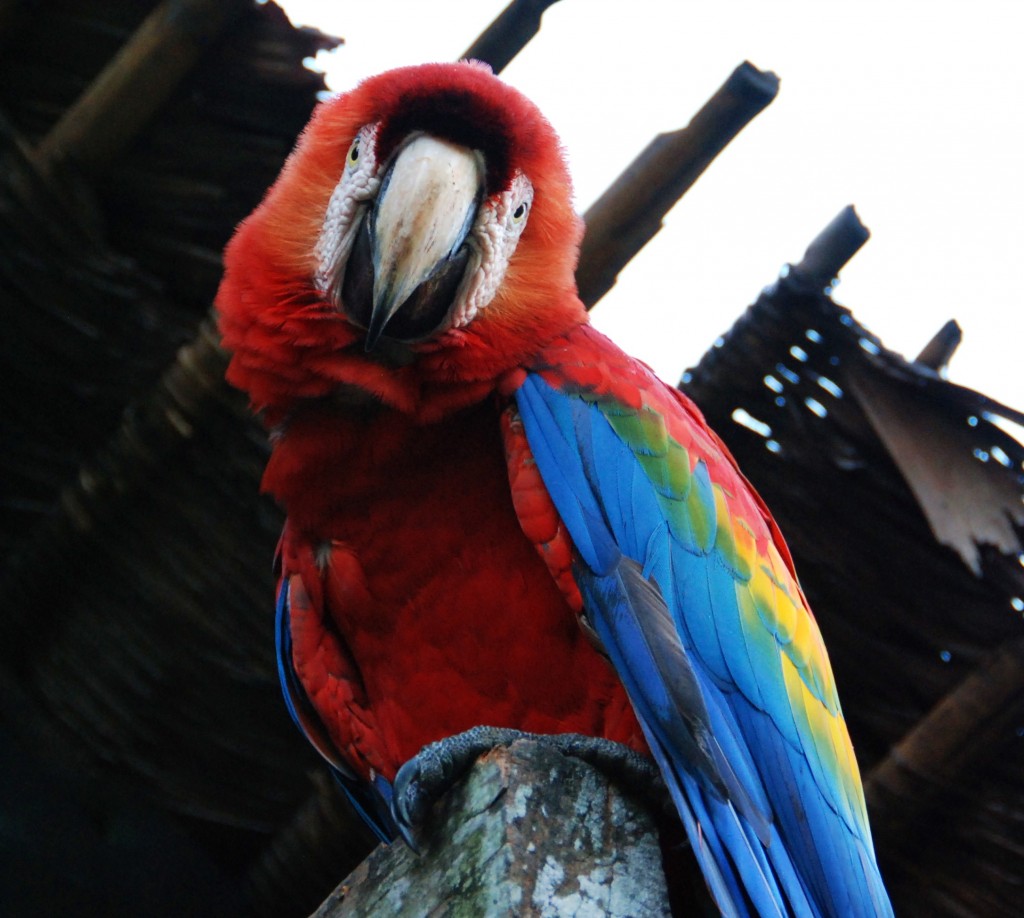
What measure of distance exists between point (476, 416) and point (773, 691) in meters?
0.70

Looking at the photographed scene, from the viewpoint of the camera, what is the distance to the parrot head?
2.14 m

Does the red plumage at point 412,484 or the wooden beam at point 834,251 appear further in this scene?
the wooden beam at point 834,251

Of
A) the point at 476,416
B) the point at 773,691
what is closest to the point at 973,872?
the point at 773,691

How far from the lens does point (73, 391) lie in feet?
9.18

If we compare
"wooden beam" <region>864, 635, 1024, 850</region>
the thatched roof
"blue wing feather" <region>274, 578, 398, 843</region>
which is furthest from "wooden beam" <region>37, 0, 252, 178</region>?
"wooden beam" <region>864, 635, 1024, 850</region>

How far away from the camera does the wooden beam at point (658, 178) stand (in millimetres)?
2557

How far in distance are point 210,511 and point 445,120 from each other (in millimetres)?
1092

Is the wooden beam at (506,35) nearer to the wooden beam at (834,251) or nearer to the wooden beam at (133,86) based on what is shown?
the wooden beam at (133,86)

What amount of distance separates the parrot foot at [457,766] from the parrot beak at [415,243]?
76 cm

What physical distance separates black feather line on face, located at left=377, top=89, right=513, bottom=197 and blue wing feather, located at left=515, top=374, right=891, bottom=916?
46 cm

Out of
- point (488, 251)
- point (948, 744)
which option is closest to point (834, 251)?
point (488, 251)

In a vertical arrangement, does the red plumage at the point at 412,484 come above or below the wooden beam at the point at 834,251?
below

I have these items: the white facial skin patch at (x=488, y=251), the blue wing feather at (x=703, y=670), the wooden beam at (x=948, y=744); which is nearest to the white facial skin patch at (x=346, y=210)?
the white facial skin patch at (x=488, y=251)

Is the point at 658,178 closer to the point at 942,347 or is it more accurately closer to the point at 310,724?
the point at 942,347
